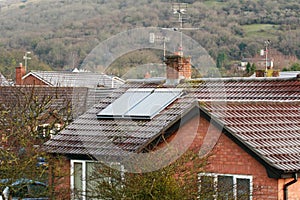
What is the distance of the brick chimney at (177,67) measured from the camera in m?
20.6

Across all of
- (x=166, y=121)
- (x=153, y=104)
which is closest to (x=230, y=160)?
(x=166, y=121)

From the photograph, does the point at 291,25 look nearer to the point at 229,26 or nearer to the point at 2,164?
the point at 229,26

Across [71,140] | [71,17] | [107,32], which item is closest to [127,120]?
[71,140]

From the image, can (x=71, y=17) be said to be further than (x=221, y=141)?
Yes

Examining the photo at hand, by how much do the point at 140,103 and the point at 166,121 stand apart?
6.75ft

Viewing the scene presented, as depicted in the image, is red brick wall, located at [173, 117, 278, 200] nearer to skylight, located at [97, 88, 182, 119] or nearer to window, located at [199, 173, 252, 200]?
window, located at [199, 173, 252, 200]

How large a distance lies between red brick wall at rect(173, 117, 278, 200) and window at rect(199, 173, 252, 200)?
6.0 inches

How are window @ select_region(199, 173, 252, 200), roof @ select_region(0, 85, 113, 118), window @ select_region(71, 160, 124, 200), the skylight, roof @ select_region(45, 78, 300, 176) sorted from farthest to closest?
roof @ select_region(0, 85, 113, 118)
the skylight
roof @ select_region(45, 78, 300, 176)
window @ select_region(71, 160, 124, 200)
window @ select_region(199, 173, 252, 200)

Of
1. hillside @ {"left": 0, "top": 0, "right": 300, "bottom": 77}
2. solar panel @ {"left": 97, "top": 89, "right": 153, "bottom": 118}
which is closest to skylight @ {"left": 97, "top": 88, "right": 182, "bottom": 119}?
solar panel @ {"left": 97, "top": 89, "right": 153, "bottom": 118}

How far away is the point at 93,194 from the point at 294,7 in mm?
106190

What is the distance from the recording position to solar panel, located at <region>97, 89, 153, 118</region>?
683 inches

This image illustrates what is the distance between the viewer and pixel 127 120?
17.0 metres

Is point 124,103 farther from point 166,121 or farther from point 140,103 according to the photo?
point 166,121

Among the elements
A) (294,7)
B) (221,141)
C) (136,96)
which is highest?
(294,7)
